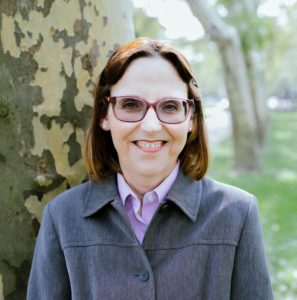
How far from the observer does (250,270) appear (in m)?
1.83

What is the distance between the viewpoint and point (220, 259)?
1.83 m

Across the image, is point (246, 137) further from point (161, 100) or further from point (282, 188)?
point (161, 100)

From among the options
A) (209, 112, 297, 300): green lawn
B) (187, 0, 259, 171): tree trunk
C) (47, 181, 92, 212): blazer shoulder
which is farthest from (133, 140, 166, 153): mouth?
(187, 0, 259, 171): tree trunk

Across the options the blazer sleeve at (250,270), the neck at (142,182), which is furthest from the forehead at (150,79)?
the blazer sleeve at (250,270)

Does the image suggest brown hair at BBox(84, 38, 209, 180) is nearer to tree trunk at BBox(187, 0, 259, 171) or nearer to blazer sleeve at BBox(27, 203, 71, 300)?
blazer sleeve at BBox(27, 203, 71, 300)

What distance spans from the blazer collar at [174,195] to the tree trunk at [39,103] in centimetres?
25

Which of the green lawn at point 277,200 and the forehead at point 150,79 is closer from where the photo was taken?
the forehead at point 150,79

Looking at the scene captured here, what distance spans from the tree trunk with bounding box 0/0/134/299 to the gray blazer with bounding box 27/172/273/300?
21 centimetres

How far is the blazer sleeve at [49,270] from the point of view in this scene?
6.29 ft

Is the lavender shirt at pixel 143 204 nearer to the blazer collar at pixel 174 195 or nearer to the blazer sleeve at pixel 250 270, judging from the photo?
the blazer collar at pixel 174 195

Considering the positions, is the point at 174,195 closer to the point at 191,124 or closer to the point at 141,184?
the point at 141,184

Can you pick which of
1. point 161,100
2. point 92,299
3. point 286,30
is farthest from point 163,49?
point 286,30

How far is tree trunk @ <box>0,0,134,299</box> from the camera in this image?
206 centimetres

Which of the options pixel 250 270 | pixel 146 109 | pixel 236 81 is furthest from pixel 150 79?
pixel 236 81
